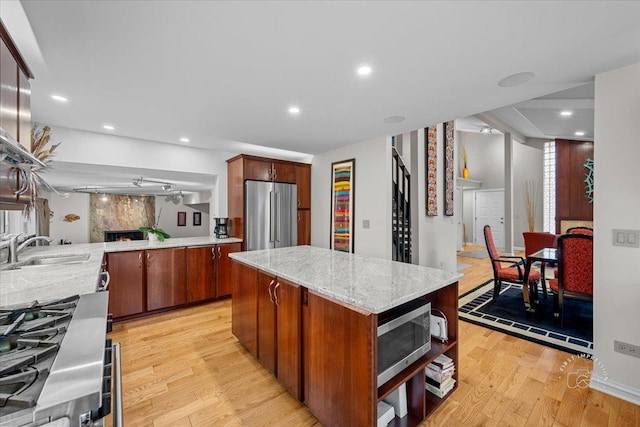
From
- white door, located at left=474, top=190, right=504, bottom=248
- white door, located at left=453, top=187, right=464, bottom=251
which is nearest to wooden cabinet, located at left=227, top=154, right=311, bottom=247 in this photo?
white door, located at left=453, top=187, right=464, bottom=251

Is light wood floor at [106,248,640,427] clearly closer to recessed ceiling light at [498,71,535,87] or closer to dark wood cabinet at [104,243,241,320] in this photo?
dark wood cabinet at [104,243,241,320]

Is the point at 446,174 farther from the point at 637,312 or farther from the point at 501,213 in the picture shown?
the point at 501,213

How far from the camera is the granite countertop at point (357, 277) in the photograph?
1.39 meters

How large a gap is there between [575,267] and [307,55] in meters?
3.20

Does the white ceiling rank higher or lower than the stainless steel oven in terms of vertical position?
higher

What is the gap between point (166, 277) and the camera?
11.4 feet

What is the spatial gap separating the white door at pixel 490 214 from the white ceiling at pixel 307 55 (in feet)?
24.7

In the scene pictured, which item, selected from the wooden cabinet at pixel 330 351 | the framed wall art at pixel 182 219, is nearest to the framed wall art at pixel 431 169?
the wooden cabinet at pixel 330 351

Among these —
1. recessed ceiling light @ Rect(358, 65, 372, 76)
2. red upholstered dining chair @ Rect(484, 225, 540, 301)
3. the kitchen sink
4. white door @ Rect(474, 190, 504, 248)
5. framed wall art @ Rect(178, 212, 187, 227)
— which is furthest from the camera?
white door @ Rect(474, 190, 504, 248)

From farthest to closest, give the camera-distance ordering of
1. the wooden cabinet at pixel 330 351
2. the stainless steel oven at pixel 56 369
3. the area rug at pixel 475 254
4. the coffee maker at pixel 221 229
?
the area rug at pixel 475 254
the coffee maker at pixel 221 229
the wooden cabinet at pixel 330 351
the stainless steel oven at pixel 56 369

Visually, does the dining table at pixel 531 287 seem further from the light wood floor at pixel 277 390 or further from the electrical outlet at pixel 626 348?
the electrical outlet at pixel 626 348

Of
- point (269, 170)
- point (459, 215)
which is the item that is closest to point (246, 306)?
point (269, 170)

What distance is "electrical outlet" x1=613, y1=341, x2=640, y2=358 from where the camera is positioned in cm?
179

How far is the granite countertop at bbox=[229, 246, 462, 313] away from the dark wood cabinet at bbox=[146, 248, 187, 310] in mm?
1479
